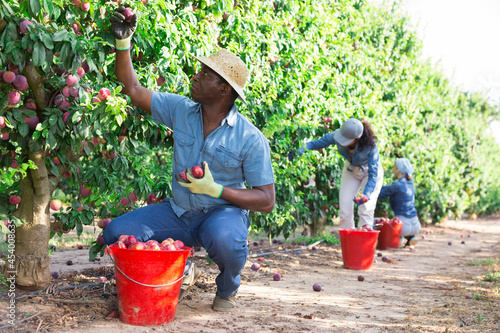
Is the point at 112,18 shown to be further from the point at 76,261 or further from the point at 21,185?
the point at 76,261

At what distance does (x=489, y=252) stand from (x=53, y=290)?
6.24 metres

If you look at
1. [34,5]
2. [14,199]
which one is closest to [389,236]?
[14,199]

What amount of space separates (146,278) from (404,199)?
546 centimetres

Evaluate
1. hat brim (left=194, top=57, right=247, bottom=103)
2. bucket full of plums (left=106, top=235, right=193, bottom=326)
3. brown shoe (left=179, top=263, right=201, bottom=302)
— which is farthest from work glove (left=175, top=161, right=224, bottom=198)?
brown shoe (left=179, top=263, right=201, bottom=302)

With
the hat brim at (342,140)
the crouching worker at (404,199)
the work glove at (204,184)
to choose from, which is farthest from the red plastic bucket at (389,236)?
the work glove at (204,184)

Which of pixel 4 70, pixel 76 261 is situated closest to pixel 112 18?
pixel 4 70

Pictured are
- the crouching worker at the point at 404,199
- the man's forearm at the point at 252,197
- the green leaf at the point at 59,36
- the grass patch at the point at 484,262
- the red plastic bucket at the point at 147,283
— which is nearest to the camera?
the green leaf at the point at 59,36

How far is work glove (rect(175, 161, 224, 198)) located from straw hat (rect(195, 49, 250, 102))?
0.56 m

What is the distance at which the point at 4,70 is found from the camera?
252 centimetres

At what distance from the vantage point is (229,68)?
2.88 meters

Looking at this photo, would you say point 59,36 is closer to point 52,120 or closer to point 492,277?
point 52,120

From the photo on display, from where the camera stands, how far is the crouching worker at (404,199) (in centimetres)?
700

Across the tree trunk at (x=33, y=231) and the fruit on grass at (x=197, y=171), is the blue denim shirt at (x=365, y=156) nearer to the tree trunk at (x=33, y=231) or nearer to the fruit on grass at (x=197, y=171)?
the fruit on grass at (x=197, y=171)

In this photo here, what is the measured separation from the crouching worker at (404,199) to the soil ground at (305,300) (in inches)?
55.5
